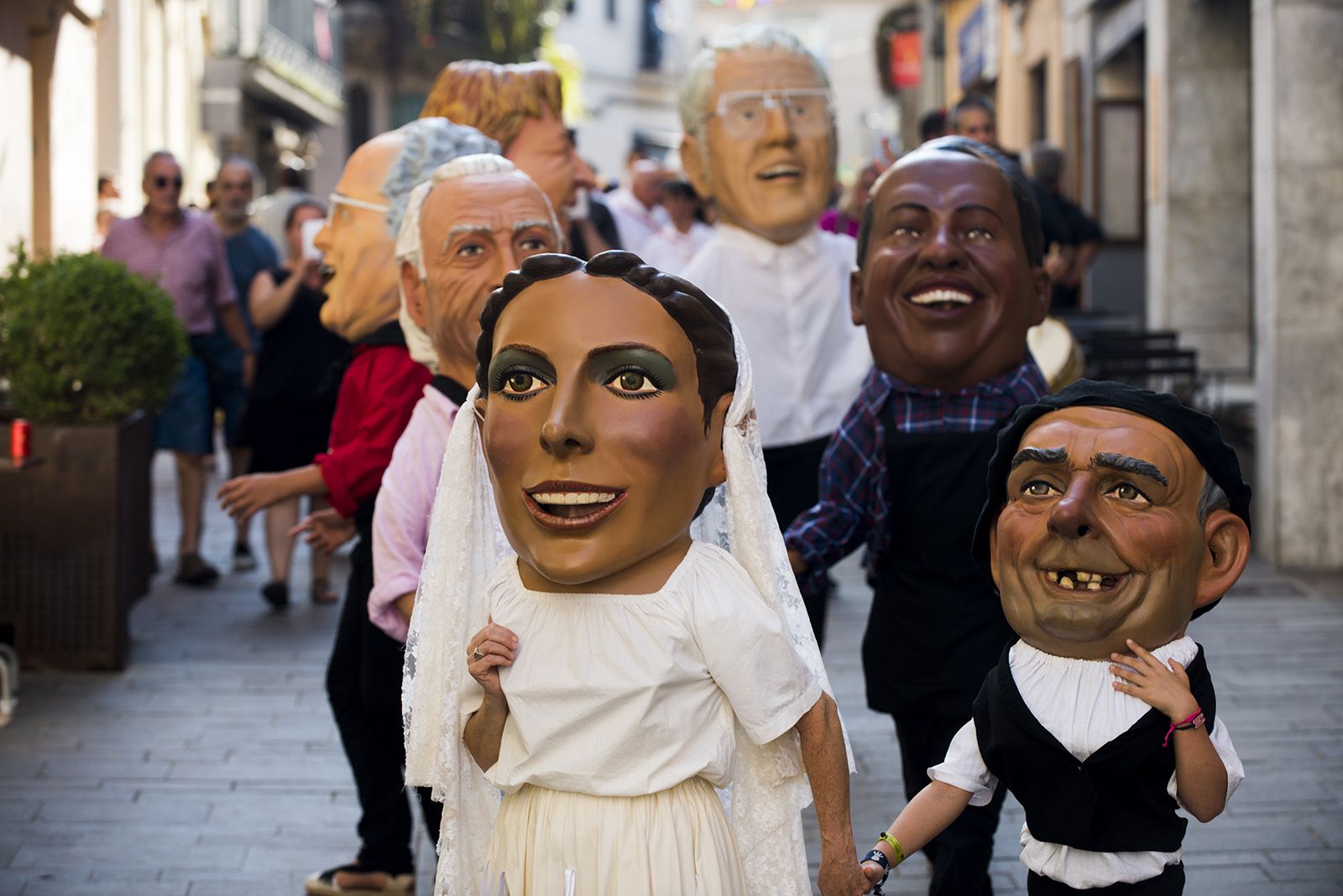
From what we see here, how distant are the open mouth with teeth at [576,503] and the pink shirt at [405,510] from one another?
1079 millimetres

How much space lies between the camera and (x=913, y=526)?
14.0 feet

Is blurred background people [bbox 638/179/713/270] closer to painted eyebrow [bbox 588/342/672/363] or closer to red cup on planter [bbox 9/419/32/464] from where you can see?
red cup on planter [bbox 9/419/32/464]

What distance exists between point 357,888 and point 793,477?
175 centimetres

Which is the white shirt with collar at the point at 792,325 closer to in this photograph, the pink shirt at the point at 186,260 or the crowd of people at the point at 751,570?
the crowd of people at the point at 751,570

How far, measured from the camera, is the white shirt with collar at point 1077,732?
10.2ft

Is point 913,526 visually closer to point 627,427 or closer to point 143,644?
point 627,427

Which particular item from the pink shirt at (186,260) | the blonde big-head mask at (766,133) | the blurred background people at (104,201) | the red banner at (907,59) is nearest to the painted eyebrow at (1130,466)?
the blonde big-head mask at (766,133)

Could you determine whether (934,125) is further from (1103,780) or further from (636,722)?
(636,722)

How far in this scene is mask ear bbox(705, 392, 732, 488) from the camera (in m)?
3.14

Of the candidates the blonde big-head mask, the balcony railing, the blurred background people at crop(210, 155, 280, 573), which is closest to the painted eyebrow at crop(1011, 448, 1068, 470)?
the blonde big-head mask

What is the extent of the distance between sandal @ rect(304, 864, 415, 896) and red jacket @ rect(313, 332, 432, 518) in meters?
0.97

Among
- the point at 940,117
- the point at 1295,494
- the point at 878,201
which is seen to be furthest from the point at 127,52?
the point at 878,201

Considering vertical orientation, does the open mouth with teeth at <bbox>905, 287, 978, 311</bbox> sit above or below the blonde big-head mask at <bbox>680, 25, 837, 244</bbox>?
below

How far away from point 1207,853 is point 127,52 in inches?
521
